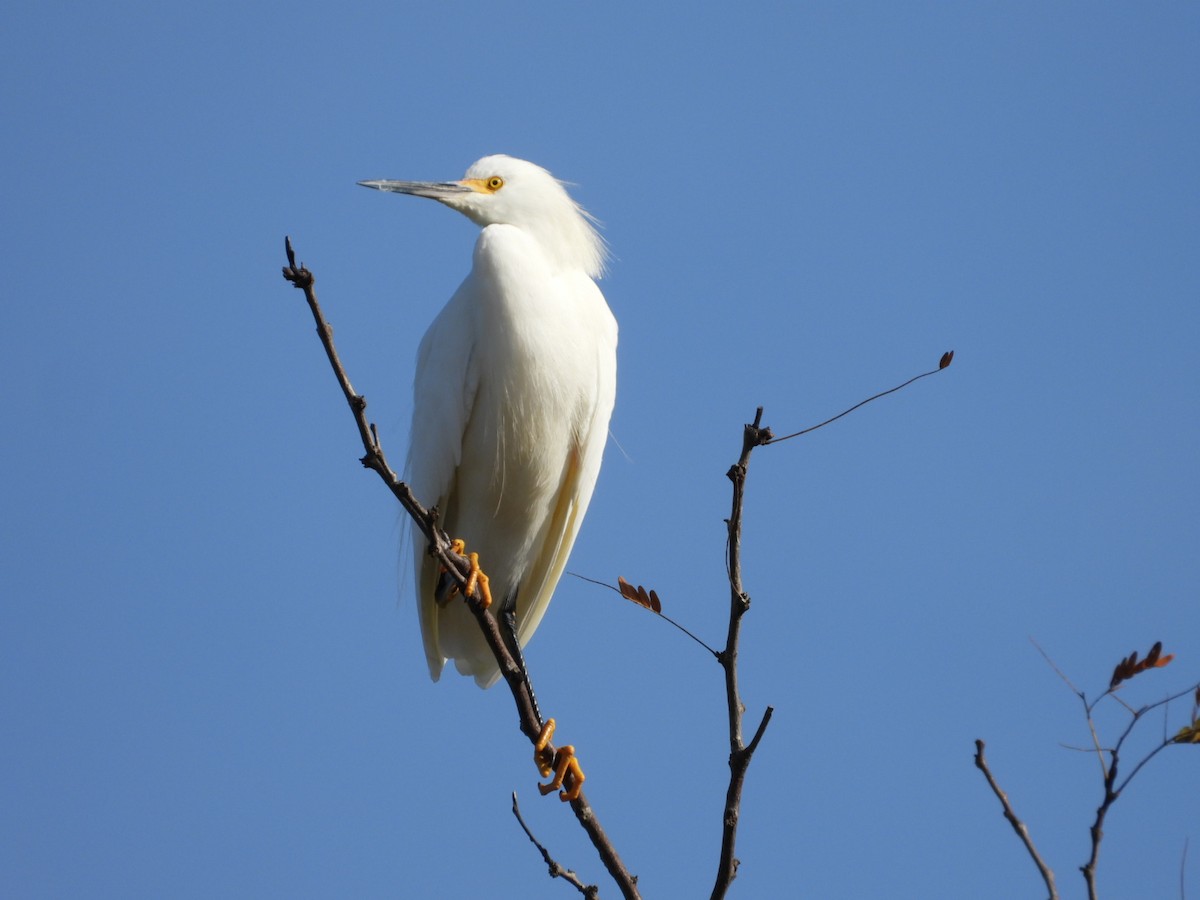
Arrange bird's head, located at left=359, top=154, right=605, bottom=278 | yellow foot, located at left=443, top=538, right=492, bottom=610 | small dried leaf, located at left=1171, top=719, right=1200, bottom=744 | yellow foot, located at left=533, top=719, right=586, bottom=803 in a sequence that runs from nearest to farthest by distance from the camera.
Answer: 1. small dried leaf, located at left=1171, top=719, right=1200, bottom=744
2. yellow foot, located at left=443, top=538, right=492, bottom=610
3. yellow foot, located at left=533, top=719, right=586, bottom=803
4. bird's head, located at left=359, top=154, right=605, bottom=278

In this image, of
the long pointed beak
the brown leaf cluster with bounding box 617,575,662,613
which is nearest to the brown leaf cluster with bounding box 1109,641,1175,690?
the brown leaf cluster with bounding box 617,575,662,613

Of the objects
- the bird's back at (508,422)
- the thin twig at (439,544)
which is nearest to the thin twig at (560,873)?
the thin twig at (439,544)

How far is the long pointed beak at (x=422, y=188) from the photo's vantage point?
559 centimetres

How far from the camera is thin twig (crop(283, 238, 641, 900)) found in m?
2.69

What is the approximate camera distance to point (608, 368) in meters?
5.54

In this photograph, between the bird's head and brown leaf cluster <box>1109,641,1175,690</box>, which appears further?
the bird's head

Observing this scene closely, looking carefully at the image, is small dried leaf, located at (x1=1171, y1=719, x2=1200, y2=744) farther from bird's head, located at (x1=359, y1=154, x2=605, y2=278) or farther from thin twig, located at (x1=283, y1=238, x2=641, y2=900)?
bird's head, located at (x1=359, y1=154, x2=605, y2=278)

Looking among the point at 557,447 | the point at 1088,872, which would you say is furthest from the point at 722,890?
Answer: the point at 557,447

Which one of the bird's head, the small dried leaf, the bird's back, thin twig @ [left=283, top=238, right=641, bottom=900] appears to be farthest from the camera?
the bird's head

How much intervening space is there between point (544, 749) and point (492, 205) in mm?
2609

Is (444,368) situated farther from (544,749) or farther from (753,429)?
(753,429)

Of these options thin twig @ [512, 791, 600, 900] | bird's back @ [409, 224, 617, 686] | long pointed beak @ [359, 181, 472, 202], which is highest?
long pointed beak @ [359, 181, 472, 202]

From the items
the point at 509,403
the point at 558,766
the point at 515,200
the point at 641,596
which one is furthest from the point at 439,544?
the point at 515,200

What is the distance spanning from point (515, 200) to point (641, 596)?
2.94 m
